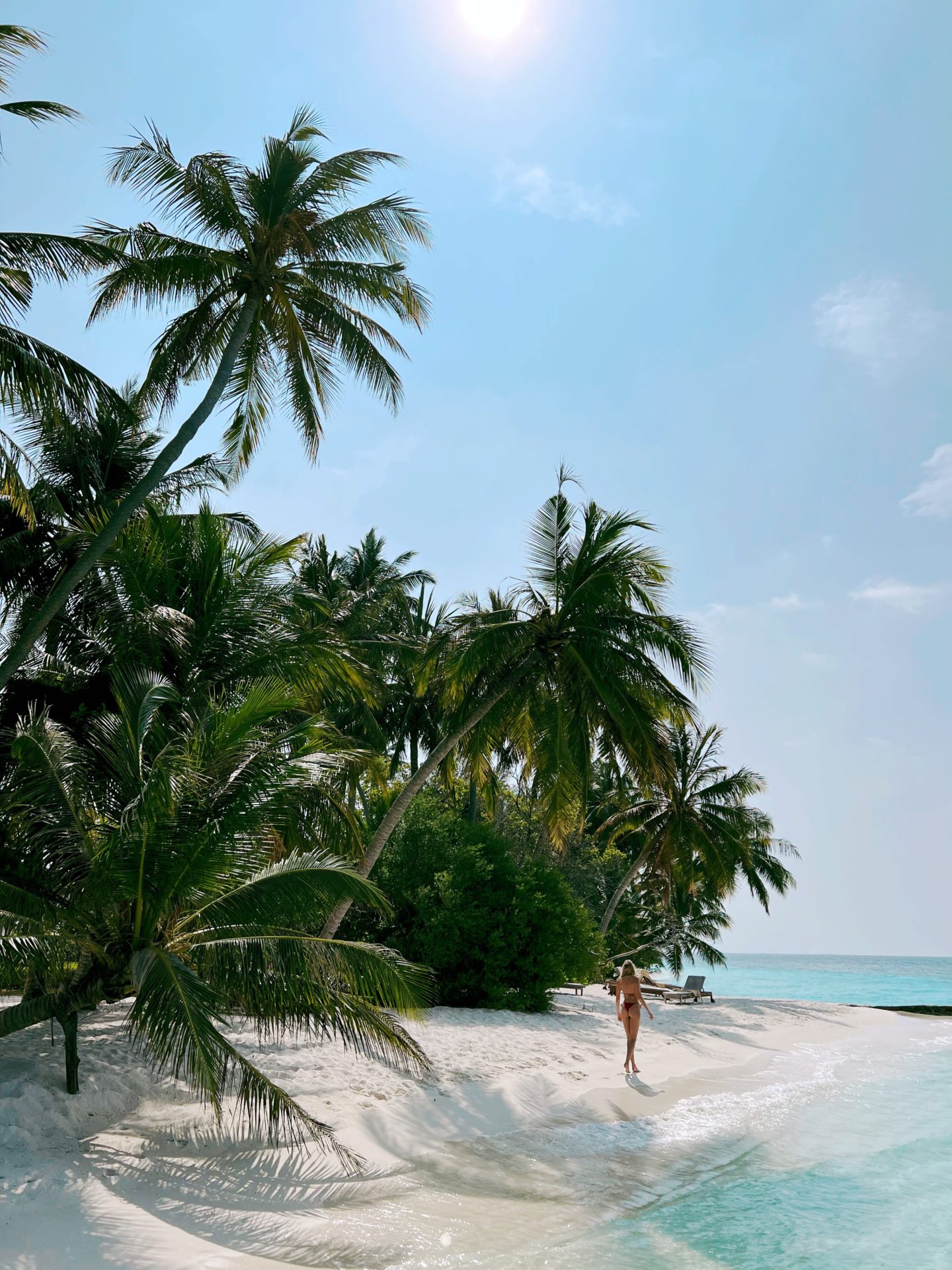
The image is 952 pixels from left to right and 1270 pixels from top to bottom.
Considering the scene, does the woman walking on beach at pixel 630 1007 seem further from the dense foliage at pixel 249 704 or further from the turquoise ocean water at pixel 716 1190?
the dense foliage at pixel 249 704

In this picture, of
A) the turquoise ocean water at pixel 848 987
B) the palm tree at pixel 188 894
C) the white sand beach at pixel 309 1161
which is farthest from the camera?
the turquoise ocean water at pixel 848 987

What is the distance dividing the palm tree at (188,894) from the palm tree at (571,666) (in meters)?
6.61

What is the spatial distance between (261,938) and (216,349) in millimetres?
8657

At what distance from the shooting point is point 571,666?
587 inches

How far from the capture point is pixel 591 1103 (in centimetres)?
1054

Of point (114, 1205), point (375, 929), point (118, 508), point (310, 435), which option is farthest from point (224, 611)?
point (375, 929)

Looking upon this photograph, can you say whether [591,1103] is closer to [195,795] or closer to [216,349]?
[195,795]

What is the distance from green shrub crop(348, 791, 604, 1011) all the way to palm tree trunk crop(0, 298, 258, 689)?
8.55 meters

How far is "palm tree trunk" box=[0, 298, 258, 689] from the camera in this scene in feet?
29.1

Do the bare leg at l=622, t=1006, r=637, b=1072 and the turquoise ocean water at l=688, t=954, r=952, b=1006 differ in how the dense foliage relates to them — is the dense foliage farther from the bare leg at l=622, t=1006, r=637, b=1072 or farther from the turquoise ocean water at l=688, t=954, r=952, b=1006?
the turquoise ocean water at l=688, t=954, r=952, b=1006

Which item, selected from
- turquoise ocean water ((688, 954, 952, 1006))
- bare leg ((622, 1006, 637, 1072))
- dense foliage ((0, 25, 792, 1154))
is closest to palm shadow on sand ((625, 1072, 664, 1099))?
bare leg ((622, 1006, 637, 1072))

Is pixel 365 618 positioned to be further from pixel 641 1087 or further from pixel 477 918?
pixel 641 1087

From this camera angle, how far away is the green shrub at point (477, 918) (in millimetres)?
16000

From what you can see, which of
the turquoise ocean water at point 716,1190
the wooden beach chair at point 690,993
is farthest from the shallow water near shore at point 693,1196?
the wooden beach chair at point 690,993
